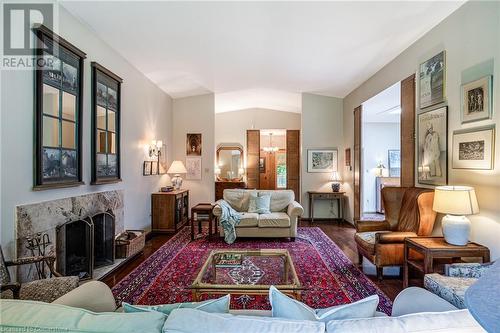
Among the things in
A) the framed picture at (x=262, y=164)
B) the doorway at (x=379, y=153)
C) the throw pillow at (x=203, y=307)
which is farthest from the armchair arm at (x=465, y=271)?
the framed picture at (x=262, y=164)

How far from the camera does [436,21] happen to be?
293cm

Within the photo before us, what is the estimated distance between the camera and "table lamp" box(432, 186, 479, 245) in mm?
2304

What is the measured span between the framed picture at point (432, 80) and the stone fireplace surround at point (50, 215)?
4379 millimetres

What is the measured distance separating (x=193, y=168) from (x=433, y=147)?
4.90m

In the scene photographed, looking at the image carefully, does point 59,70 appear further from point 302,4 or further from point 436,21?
point 436,21

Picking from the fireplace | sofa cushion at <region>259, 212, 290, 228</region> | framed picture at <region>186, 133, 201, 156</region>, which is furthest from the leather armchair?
framed picture at <region>186, 133, 201, 156</region>

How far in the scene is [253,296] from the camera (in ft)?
8.50

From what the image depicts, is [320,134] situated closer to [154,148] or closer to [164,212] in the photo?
[154,148]

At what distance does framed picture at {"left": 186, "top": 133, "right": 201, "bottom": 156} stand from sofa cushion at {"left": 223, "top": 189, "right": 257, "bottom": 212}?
159 cm

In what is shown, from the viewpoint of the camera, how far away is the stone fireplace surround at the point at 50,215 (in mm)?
2250

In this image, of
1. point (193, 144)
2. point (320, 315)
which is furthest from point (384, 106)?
point (320, 315)

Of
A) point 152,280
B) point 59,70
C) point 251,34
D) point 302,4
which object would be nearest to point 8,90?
point 59,70

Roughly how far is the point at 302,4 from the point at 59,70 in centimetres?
265

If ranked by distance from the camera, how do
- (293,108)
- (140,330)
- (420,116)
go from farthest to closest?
1. (293,108)
2. (420,116)
3. (140,330)
